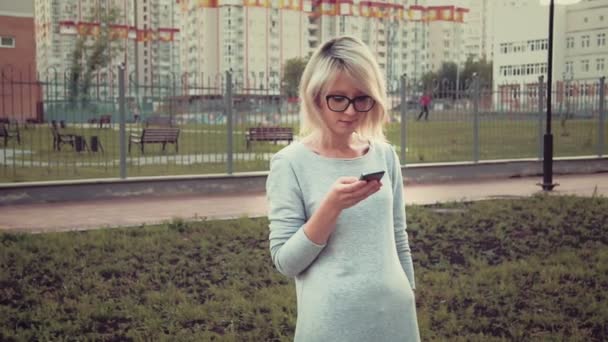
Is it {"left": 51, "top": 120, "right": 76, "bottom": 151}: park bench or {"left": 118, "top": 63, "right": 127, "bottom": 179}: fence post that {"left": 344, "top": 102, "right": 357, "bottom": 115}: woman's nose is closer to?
{"left": 118, "top": 63, "right": 127, "bottom": 179}: fence post

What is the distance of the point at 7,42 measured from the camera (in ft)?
165

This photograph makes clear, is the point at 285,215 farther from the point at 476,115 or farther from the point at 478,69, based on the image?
the point at 478,69

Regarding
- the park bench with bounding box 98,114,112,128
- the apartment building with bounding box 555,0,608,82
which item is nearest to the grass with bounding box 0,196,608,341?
the park bench with bounding box 98,114,112,128

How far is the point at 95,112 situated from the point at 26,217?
2946 mm

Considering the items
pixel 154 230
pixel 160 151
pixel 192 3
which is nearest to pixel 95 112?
pixel 160 151

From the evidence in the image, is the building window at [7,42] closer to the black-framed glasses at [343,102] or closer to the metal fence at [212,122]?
the metal fence at [212,122]

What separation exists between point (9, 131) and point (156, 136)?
123 inches

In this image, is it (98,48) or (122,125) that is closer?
(122,125)

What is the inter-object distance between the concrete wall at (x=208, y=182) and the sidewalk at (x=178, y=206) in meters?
0.24

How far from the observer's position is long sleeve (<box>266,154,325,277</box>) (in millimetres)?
2094

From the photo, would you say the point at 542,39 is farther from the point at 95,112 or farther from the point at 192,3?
the point at 95,112

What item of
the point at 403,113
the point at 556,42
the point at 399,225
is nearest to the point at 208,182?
the point at 403,113

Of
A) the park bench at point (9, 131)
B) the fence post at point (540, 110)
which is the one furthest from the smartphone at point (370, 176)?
the fence post at point (540, 110)

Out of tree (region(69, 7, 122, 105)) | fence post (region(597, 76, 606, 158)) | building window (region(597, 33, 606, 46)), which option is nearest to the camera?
fence post (region(597, 76, 606, 158))
